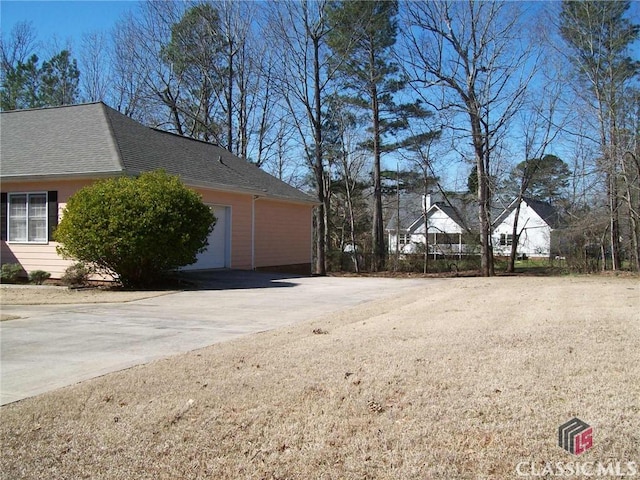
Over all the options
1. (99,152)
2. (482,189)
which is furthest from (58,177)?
(482,189)

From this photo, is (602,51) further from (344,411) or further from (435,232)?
(344,411)

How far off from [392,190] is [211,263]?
21706 millimetres

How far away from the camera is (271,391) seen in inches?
184

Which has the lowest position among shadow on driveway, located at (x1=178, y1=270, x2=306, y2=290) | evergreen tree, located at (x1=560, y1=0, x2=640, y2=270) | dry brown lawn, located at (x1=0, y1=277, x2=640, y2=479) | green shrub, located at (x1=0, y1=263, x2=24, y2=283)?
dry brown lawn, located at (x1=0, y1=277, x2=640, y2=479)

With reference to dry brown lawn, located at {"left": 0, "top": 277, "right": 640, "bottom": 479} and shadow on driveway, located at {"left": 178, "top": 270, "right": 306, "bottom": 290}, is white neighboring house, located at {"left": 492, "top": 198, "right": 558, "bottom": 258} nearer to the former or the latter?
shadow on driveway, located at {"left": 178, "top": 270, "right": 306, "bottom": 290}

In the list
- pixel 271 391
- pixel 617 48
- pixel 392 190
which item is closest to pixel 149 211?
pixel 271 391

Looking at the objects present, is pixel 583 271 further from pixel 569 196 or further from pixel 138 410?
pixel 138 410

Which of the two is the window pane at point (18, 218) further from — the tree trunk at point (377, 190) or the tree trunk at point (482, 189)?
Result: the tree trunk at point (377, 190)

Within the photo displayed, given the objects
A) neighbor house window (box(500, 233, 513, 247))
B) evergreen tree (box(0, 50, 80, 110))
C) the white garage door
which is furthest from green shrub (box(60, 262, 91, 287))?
neighbor house window (box(500, 233, 513, 247))

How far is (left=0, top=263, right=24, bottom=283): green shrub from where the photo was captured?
14609mm

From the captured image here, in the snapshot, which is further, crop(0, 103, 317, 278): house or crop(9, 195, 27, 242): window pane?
crop(9, 195, 27, 242): window pane

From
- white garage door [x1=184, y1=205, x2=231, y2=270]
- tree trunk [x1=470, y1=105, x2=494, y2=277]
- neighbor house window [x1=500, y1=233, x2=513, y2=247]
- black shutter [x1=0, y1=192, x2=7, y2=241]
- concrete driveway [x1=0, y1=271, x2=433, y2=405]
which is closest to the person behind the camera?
concrete driveway [x1=0, y1=271, x2=433, y2=405]

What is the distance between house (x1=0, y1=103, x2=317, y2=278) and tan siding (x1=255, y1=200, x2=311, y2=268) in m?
0.04

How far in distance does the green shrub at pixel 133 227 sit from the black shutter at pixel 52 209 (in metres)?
2.06
